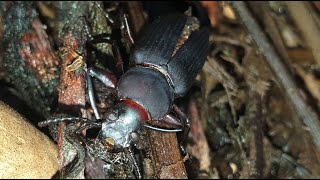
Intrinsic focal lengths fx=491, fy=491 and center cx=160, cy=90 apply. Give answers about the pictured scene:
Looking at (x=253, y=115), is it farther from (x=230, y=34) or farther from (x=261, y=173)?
(x=230, y=34)

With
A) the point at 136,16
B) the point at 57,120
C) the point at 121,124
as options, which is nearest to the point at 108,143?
the point at 121,124

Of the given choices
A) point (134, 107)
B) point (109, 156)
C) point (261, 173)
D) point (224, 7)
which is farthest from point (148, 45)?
point (261, 173)

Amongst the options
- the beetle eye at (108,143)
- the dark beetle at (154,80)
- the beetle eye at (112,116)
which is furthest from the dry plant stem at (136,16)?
the beetle eye at (108,143)

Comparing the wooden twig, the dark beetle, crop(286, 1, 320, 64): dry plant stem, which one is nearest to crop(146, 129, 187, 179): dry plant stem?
the wooden twig

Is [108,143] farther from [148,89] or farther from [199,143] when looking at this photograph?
[199,143]

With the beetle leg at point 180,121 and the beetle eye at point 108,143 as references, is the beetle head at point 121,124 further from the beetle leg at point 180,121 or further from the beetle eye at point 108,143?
the beetle leg at point 180,121

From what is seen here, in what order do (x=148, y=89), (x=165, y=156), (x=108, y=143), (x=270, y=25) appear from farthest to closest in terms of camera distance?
(x=270, y=25) < (x=165, y=156) < (x=148, y=89) < (x=108, y=143)

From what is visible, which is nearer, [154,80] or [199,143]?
[154,80]
